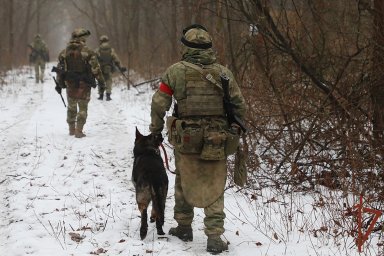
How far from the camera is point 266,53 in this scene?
6461 millimetres

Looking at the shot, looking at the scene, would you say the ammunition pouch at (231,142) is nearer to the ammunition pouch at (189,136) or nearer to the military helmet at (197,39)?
the ammunition pouch at (189,136)

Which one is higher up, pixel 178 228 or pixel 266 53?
pixel 266 53

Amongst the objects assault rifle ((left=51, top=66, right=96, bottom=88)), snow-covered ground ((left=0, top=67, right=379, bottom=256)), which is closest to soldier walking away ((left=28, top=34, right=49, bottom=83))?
snow-covered ground ((left=0, top=67, right=379, bottom=256))

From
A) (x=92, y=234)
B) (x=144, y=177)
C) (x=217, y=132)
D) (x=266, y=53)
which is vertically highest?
(x=266, y=53)

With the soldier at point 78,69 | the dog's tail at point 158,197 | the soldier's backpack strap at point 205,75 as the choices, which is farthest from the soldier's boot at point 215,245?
the soldier at point 78,69

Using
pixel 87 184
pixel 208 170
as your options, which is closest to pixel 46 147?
pixel 87 184

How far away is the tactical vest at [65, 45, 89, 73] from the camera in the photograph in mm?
8836

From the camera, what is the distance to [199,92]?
417 centimetres

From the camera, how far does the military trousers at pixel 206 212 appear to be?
4254 millimetres

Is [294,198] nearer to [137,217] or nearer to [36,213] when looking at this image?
[137,217]

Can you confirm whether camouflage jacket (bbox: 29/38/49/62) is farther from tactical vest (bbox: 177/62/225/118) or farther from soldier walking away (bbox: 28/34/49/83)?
tactical vest (bbox: 177/62/225/118)

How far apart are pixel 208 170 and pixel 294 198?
80.6 inches

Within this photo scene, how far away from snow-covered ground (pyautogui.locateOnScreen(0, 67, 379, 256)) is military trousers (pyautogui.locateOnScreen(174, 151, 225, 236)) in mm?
243

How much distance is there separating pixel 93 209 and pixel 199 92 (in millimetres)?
2259
